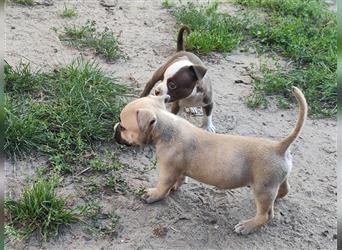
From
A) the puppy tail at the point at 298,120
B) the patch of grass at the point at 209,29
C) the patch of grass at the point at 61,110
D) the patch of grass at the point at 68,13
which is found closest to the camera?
the puppy tail at the point at 298,120

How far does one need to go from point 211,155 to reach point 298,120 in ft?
2.15

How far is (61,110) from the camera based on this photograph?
480 cm

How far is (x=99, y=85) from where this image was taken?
5.17m

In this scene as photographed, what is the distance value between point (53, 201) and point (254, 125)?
2.32 meters

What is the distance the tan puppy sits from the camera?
12.1ft

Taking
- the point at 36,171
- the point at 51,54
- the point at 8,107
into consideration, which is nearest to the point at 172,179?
the point at 36,171

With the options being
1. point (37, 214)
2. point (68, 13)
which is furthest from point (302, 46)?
point (37, 214)

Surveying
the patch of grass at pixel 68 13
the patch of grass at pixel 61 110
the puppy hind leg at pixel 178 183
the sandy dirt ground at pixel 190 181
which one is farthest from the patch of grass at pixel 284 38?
the puppy hind leg at pixel 178 183

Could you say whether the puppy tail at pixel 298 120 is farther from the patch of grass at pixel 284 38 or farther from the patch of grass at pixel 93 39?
the patch of grass at pixel 93 39

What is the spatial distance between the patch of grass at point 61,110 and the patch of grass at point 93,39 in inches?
17.2

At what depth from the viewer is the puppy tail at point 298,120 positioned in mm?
3377

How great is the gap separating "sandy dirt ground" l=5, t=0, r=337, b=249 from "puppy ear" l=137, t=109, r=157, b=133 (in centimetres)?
66

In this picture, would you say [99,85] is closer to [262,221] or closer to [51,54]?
[51,54]

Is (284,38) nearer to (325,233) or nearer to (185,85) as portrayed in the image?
(185,85)
